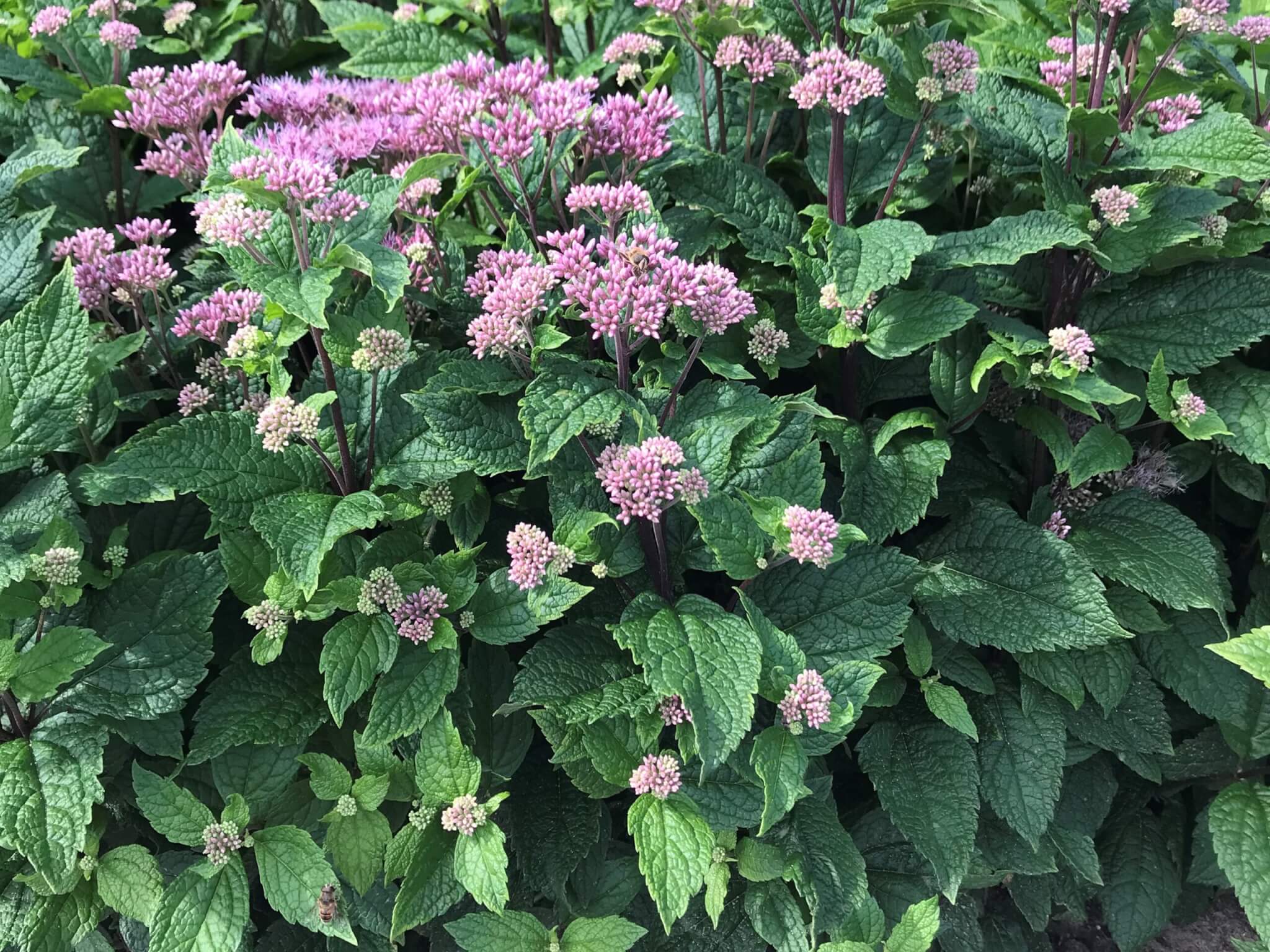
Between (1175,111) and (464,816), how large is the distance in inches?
84.0

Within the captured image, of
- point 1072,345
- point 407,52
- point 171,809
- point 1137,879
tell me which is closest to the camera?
point 171,809

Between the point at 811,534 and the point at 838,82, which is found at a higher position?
the point at 838,82

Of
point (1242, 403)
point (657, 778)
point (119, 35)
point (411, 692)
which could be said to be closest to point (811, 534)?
point (657, 778)

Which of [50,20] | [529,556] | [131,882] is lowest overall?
[131,882]

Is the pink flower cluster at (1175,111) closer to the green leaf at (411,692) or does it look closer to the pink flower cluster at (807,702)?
the pink flower cluster at (807,702)

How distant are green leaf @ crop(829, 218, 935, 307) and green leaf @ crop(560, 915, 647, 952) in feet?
4.14

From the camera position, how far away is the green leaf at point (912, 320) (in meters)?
2.00

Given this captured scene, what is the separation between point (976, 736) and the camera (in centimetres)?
206

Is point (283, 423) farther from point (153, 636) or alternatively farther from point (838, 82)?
point (838, 82)

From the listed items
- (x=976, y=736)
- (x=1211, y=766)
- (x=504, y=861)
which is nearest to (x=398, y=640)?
(x=504, y=861)

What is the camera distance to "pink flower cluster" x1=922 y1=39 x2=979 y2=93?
2.00 meters

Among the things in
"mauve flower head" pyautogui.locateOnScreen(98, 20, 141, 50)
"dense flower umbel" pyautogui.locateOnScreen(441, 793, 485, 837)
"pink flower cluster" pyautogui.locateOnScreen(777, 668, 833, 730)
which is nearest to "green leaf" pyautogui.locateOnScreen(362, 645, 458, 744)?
"dense flower umbel" pyautogui.locateOnScreen(441, 793, 485, 837)

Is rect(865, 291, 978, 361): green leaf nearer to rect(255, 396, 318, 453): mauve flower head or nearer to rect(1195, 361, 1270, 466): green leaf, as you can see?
rect(1195, 361, 1270, 466): green leaf

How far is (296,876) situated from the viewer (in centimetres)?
183
